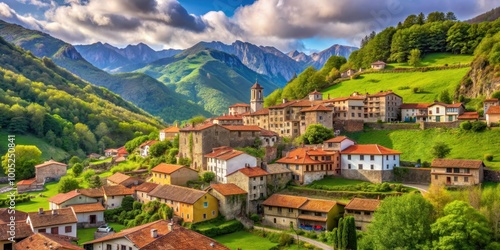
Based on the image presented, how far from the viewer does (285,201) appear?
169 feet

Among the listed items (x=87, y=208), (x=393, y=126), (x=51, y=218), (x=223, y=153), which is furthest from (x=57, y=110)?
(x=393, y=126)

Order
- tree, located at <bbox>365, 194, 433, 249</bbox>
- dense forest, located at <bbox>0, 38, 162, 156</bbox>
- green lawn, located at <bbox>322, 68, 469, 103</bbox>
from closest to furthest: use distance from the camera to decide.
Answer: tree, located at <bbox>365, 194, 433, 249</bbox> → green lawn, located at <bbox>322, 68, 469, 103</bbox> → dense forest, located at <bbox>0, 38, 162, 156</bbox>

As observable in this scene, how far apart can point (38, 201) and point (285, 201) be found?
36.4 metres

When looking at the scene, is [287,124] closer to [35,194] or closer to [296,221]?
[296,221]

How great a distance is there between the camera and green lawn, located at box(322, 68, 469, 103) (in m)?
87.9

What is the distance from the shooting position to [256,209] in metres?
54.8

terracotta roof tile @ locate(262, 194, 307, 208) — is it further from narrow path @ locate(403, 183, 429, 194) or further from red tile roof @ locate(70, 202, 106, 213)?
red tile roof @ locate(70, 202, 106, 213)

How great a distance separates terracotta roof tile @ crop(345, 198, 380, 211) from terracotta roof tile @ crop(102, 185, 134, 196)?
29.1 m

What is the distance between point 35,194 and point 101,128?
6866cm

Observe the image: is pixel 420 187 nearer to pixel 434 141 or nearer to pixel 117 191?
pixel 434 141

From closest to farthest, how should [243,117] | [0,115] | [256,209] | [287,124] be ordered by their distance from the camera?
[256,209]
[287,124]
[243,117]
[0,115]

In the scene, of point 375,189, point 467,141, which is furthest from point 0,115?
point 467,141

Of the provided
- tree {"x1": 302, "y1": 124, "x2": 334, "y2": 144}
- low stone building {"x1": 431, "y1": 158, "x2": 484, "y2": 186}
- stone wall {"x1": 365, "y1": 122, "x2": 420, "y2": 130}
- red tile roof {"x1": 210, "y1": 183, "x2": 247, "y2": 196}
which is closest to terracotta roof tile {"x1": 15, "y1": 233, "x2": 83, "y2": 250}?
red tile roof {"x1": 210, "y1": 183, "x2": 247, "y2": 196}

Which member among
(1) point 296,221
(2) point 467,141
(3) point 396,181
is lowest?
(1) point 296,221
